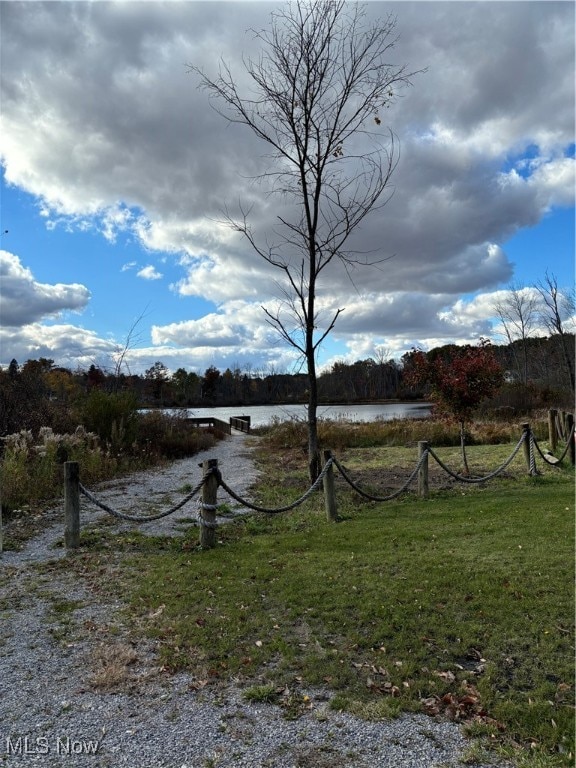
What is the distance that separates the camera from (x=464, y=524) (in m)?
7.25

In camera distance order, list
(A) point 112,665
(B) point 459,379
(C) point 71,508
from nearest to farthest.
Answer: (A) point 112,665 → (C) point 71,508 → (B) point 459,379

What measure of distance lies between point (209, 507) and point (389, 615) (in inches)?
115

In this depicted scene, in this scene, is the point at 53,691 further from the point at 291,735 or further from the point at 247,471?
the point at 247,471

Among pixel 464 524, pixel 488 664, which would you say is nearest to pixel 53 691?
pixel 488 664

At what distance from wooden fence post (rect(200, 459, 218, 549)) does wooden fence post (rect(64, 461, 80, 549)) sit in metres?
1.57

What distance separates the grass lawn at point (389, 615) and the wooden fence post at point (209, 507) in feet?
0.73

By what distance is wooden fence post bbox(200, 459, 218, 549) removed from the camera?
650 cm

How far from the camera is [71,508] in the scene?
6.48 meters

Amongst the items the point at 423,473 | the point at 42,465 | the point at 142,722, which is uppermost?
the point at 42,465

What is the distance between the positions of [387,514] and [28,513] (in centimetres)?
566

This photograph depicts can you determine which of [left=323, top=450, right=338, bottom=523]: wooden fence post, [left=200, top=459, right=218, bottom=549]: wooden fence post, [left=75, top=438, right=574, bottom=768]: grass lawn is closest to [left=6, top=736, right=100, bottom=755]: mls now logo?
[left=75, top=438, right=574, bottom=768]: grass lawn

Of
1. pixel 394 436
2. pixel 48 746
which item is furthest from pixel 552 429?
pixel 48 746

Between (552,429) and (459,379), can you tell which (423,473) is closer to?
(459,379)

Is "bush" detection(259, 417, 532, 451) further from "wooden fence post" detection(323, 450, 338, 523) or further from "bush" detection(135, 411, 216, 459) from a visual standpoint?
"wooden fence post" detection(323, 450, 338, 523)
